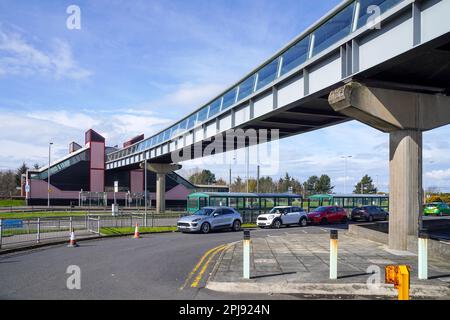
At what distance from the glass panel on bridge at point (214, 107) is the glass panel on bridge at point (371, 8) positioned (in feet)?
47.1

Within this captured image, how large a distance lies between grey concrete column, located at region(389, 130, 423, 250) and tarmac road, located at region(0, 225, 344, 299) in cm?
675

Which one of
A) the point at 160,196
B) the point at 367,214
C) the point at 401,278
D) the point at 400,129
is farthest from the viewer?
the point at 160,196

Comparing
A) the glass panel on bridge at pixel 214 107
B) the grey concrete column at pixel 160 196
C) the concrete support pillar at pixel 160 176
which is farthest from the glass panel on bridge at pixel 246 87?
the grey concrete column at pixel 160 196

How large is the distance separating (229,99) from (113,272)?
671 inches

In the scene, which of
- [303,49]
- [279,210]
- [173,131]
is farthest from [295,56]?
[173,131]

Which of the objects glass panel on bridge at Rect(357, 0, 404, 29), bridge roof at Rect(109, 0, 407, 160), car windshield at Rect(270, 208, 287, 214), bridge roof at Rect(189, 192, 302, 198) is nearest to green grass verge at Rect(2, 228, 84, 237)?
bridge roof at Rect(189, 192, 302, 198)

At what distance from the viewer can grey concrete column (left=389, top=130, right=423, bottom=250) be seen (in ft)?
49.7

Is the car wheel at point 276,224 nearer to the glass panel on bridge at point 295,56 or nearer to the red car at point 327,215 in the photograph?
the red car at point 327,215

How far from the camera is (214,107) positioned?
28906 millimetres

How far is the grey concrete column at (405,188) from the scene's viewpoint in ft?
49.7

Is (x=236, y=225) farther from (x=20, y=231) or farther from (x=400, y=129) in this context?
(x=400, y=129)

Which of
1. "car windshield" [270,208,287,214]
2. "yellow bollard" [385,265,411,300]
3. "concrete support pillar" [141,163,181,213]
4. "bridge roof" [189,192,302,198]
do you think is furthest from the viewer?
"concrete support pillar" [141,163,181,213]

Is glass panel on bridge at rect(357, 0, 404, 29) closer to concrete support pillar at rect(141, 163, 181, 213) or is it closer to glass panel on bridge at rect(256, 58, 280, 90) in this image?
glass panel on bridge at rect(256, 58, 280, 90)
